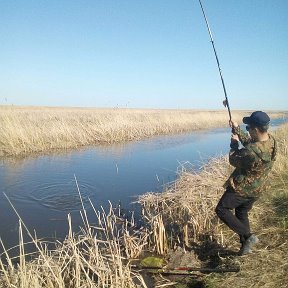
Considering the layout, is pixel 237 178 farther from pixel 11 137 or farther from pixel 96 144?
pixel 96 144

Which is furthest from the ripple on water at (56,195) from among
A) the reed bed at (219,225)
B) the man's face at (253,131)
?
the man's face at (253,131)

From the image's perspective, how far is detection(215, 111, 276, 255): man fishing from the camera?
3822 mm

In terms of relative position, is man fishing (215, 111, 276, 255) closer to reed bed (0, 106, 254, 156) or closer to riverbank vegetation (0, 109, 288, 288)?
riverbank vegetation (0, 109, 288, 288)

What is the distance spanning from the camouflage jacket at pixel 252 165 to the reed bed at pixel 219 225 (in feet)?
2.80

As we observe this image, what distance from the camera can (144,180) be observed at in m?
9.49

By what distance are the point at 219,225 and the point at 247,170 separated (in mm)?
1691

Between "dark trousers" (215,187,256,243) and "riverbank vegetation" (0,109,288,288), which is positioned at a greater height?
"dark trousers" (215,187,256,243)

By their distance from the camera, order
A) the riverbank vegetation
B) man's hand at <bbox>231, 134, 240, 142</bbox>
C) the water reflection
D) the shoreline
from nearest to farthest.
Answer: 1. the riverbank vegetation
2. man's hand at <bbox>231, 134, 240, 142</bbox>
3. the water reflection
4. the shoreline

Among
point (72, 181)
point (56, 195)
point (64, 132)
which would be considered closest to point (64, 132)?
point (64, 132)

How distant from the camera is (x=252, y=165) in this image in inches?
152

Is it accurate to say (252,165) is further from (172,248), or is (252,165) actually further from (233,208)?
(172,248)

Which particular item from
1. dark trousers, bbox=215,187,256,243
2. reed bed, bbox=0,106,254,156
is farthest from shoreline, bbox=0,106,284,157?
dark trousers, bbox=215,187,256,243

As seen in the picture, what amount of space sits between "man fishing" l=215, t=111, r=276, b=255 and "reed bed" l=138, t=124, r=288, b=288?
396 mm

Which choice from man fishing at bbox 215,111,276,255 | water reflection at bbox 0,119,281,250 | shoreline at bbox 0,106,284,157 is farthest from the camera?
shoreline at bbox 0,106,284,157
